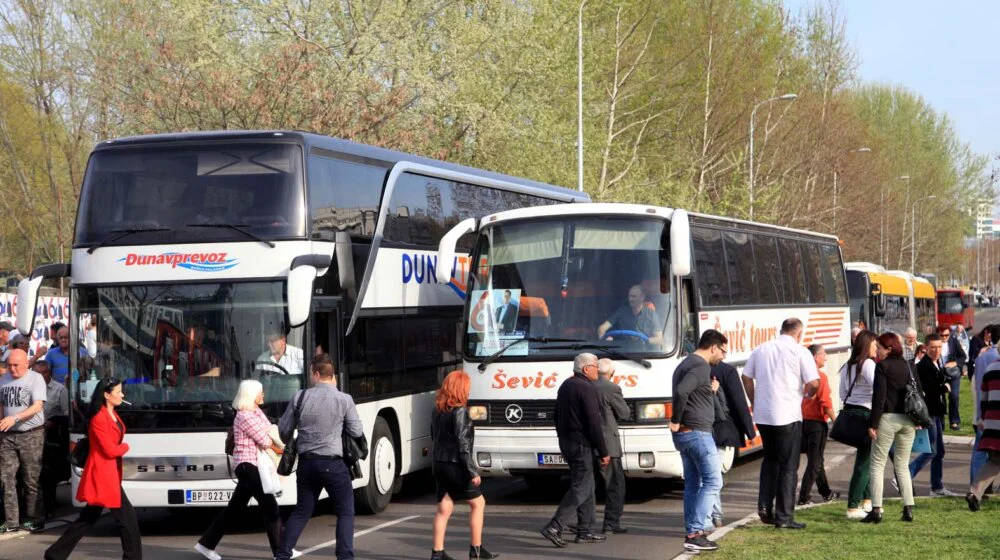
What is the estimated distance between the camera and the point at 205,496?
1227 cm

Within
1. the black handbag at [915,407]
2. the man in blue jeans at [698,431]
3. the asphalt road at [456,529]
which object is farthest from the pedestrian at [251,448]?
the black handbag at [915,407]

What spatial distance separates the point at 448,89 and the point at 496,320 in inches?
645

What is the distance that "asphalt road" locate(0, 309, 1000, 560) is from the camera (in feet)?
37.1

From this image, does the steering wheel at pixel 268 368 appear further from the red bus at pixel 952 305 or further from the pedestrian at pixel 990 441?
the red bus at pixel 952 305

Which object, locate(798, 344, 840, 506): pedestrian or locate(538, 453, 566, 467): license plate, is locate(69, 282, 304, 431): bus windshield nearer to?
locate(538, 453, 566, 467): license plate

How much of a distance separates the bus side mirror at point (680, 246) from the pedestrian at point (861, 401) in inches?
74.3

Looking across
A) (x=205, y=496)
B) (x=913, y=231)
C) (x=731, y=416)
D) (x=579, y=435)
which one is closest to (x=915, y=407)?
(x=731, y=416)

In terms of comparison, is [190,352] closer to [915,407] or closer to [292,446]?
[292,446]

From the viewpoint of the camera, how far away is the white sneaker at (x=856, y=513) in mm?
12242

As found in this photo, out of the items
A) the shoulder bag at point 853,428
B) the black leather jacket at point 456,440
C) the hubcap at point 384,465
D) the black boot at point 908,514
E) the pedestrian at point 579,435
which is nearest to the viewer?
the black leather jacket at point 456,440

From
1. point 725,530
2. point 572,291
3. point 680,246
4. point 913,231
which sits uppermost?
point 913,231

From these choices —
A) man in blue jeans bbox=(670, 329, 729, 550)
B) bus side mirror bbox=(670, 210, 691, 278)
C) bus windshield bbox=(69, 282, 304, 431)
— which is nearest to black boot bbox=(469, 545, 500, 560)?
man in blue jeans bbox=(670, 329, 729, 550)

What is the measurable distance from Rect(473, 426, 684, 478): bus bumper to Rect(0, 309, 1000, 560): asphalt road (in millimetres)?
443

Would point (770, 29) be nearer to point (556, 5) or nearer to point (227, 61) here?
point (556, 5)
